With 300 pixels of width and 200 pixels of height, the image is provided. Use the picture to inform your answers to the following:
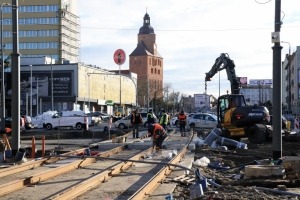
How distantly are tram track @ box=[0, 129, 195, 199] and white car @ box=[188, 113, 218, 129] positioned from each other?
2709 centimetres

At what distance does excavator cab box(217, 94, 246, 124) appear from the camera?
27.7 metres

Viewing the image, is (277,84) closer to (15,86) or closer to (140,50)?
(15,86)

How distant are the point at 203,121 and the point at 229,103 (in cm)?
1856

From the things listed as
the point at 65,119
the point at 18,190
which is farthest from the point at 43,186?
the point at 65,119

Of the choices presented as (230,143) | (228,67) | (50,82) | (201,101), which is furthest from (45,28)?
(230,143)

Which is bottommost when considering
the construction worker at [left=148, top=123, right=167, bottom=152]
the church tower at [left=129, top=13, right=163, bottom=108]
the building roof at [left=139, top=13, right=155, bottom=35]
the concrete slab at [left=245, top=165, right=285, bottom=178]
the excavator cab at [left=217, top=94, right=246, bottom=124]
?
the concrete slab at [left=245, top=165, right=285, bottom=178]

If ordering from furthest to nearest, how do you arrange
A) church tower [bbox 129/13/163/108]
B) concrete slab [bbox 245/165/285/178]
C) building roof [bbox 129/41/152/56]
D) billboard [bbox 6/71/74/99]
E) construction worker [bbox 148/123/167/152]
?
building roof [bbox 129/41/152/56], church tower [bbox 129/13/163/108], billboard [bbox 6/71/74/99], construction worker [bbox 148/123/167/152], concrete slab [bbox 245/165/285/178]

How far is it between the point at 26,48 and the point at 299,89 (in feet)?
236

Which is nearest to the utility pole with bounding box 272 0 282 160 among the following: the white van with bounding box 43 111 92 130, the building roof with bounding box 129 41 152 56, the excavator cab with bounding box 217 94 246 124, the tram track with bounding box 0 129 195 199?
the tram track with bounding box 0 129 195 199

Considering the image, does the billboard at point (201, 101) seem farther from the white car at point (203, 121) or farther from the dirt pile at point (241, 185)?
the dirt pile at point (241, 185)

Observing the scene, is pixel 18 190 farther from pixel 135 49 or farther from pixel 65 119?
pixel 135 49

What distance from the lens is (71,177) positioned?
13.5 metres

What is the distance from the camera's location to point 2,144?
69.2ft

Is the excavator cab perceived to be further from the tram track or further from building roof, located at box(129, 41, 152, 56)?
building roof, located at box(129, 41, 152, 56)
